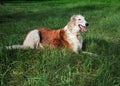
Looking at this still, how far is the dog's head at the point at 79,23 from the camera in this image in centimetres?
Result: 1033

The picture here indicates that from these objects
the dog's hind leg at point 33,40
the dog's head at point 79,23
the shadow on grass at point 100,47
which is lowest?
the shadow on grass at point 100,47

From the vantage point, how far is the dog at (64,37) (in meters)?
10.4

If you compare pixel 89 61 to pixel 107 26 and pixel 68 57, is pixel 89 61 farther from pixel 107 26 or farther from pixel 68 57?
pixel 107 26

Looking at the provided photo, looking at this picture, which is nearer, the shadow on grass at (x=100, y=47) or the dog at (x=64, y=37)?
the shadow on grass at (x=100, y=47)

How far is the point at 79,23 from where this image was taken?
10.4 meters

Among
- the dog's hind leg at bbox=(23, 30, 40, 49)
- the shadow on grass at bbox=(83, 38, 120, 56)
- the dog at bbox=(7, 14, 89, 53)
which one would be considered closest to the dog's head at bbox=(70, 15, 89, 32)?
the dog at bbox=(7, 14, 89, 53)

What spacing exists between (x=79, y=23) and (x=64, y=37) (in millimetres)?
522

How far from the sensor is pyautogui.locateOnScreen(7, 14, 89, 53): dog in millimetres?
10375

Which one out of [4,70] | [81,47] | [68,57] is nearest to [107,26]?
[81,47]

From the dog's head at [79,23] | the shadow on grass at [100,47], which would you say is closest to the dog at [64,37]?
the dog's head at [79,23]

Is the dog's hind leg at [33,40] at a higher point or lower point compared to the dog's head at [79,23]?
lower

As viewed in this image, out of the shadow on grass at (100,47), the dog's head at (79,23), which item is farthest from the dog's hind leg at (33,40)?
the shadow on grass at (100,47)

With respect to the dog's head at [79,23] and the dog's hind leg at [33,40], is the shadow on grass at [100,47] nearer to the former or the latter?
the dog's head at [79,23]

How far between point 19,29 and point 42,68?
8.07 m
